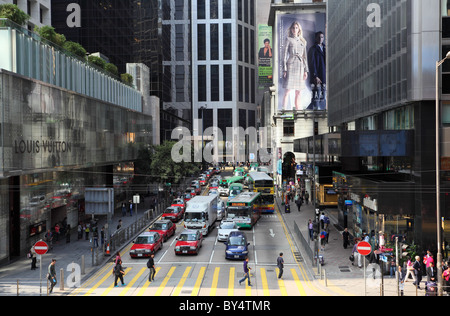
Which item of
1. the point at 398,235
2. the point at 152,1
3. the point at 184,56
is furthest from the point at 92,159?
the point at 184,56

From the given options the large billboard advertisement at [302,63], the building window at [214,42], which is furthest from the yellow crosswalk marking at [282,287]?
the building window at [214,42]

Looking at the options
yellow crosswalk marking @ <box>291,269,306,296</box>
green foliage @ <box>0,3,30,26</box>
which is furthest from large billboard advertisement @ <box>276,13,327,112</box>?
yellow crosswalk marking @ <box>291,269,306,296</box>

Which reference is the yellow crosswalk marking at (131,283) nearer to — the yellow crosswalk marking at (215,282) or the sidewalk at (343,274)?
the yellow crosswalk marking at (215,282)

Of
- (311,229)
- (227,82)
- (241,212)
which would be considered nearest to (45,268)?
(241,212)

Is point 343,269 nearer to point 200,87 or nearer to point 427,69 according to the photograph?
point 427,69

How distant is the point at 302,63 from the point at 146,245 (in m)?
55.4

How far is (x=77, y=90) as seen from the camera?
37781mm

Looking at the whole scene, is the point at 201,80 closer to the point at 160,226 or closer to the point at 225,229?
the point at 160,226

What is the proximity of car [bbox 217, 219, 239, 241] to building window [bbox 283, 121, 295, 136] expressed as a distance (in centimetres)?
4642

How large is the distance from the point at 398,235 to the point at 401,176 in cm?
415

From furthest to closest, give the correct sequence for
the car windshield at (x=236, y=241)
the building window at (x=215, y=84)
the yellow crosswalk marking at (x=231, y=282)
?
the building window at (x=215, y=84)
the car windshield at (x=236, y=241)
the yellow crosswalk marking at (x=231, y=282)

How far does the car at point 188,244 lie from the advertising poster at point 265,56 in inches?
3157
